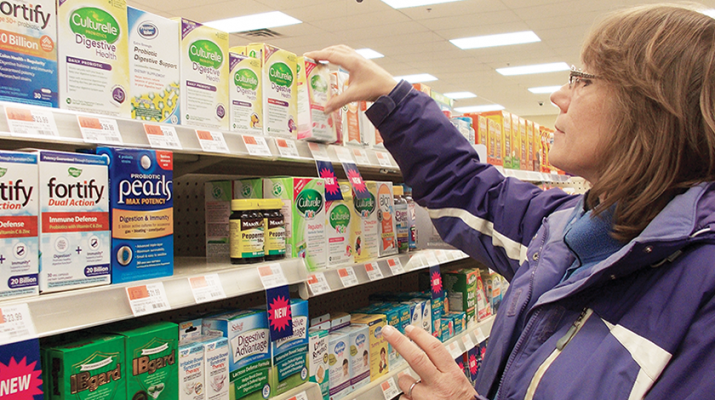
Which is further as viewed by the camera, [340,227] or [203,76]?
[340,227]

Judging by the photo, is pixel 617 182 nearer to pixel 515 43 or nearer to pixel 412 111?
pixel 412 111

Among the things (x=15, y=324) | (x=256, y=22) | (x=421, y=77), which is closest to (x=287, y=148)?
(x=15, y=324)

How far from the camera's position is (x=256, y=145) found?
148 centimetres

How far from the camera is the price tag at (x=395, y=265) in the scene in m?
2.05

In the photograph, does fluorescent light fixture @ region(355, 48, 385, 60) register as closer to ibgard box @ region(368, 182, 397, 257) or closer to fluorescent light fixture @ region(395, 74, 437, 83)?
fluorescent light fixture @ region(395, 74, 437, 83)

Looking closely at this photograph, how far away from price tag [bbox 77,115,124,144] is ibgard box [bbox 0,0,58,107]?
8cm

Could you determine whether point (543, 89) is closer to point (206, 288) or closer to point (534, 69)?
point (534, 69)

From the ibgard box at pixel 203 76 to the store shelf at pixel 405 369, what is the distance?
108 centimetres

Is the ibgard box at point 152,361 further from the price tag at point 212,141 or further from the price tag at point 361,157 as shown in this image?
the price tag at point 361,157

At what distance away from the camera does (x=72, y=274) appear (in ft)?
3.53

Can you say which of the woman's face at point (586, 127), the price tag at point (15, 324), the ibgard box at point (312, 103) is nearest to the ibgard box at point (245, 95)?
the ibgard box at point (312, 103)

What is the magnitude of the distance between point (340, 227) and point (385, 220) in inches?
12.6

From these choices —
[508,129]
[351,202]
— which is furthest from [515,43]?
[351,202]

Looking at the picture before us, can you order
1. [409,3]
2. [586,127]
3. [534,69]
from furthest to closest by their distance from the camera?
[534,69], [409,3], [586,127]
